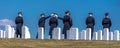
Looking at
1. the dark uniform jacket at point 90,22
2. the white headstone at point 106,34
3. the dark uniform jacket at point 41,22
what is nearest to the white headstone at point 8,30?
the dark uniform jacket at point 41,22

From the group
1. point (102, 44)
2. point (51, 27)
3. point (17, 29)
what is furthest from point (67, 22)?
point (102, 44)

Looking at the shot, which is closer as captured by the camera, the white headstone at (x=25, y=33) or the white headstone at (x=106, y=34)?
the white headstone at (x=106, y=34)

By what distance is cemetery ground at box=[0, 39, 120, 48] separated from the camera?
2884 centimetres

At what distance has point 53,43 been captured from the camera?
1170 inches

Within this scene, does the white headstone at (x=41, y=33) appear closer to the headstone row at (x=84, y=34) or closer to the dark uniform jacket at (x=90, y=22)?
the headstone row at (x=84, y=34)

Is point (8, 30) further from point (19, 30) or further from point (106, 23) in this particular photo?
point (106, 23)

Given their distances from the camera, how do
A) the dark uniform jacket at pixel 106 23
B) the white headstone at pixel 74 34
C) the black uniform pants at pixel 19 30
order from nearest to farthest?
the white headstone at pixel 74 34, the black uniform pants at pixel 19 30, the dark uniform jacket at pixel 106 23

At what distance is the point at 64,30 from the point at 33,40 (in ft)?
12.7

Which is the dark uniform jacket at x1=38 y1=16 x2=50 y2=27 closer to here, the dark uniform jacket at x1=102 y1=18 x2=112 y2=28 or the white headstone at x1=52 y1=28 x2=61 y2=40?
the white headstone at x1=52 y1=28 x2=61 y2=40

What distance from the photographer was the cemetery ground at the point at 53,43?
94.6 feet

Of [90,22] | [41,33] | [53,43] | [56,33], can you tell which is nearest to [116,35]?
[90,22]

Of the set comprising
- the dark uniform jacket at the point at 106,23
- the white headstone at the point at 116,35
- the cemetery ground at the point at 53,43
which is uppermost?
the dark uniform jacket at the point at 106,23

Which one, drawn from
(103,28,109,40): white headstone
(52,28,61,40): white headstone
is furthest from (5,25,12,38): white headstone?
(103,28,109,40): white headstone

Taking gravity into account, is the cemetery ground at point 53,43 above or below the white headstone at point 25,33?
below
